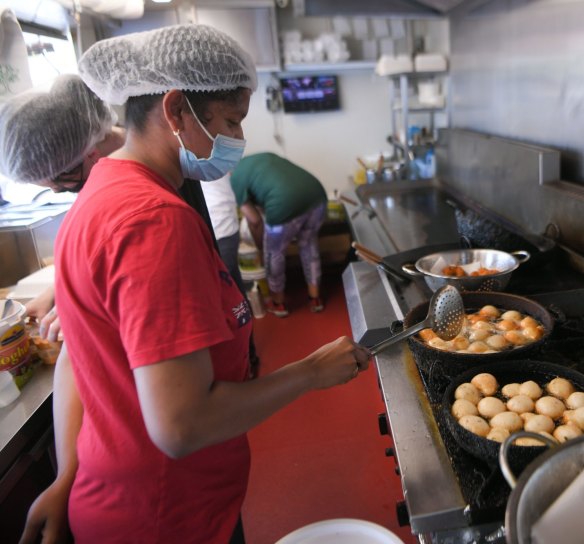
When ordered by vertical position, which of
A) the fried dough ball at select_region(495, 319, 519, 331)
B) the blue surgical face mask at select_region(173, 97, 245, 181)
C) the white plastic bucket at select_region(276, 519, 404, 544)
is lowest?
the white plastic bucket at select_region(276, 519, 404, 544)

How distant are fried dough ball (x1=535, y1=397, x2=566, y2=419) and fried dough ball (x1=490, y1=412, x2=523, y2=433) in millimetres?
45

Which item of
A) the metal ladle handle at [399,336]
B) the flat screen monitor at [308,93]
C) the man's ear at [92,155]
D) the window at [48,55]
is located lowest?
the metal ladle handle at [399,336]

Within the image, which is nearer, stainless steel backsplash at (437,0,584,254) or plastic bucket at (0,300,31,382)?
plastic bucket at (0,300,31,382)

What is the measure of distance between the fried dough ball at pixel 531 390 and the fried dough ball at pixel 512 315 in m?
0.27

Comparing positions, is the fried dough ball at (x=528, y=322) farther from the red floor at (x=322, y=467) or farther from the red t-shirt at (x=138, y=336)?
the red floor at (x=322, y=467)

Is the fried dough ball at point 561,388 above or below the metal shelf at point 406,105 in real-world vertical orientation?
below

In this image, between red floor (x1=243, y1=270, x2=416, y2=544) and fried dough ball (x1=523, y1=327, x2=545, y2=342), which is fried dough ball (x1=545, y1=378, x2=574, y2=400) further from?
red floor (x1=243, y1=270, x2=416, y2=544)

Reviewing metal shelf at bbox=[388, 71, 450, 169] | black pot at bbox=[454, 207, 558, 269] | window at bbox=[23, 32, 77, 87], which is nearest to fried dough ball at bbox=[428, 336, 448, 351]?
black pot at bbox=[454, 207, 558, 269]

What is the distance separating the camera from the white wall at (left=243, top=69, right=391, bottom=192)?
4012 mm

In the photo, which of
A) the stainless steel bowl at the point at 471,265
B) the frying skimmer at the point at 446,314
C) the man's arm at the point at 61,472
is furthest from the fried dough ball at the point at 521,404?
the man's arm at the point at 61,472

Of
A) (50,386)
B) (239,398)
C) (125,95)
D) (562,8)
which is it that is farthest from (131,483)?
(562,8)

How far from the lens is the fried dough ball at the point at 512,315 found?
1131mm

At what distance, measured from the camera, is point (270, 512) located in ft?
5.91

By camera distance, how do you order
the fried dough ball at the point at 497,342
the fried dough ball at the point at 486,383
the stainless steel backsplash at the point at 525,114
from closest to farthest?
the fried dough ball at the point at 486,383 → the fried dough ball at the point at 497,342 → the stainless steel backsplash at the point at 525,114
